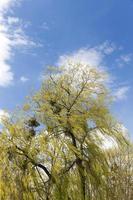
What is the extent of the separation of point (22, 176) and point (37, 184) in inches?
18.1

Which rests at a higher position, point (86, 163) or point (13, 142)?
point (13, 142)

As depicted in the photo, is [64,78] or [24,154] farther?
[64,78]

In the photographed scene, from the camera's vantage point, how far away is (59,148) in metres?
11.3

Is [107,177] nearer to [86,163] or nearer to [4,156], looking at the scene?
[86,163]

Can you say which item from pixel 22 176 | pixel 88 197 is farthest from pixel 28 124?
pixel 88 197

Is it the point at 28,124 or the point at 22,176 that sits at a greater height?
the point at 28,124

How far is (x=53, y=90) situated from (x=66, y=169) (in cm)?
250

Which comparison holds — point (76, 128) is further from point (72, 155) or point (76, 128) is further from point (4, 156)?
point (4, 156)

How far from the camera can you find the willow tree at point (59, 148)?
36.9ft

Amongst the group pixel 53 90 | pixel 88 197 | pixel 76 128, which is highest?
pixel 53 90

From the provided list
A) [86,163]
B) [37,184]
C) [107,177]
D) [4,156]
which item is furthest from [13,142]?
[107,177]

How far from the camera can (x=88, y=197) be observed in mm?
11594

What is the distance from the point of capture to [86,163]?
11.6 metres

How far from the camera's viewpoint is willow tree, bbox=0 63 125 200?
443 inches
